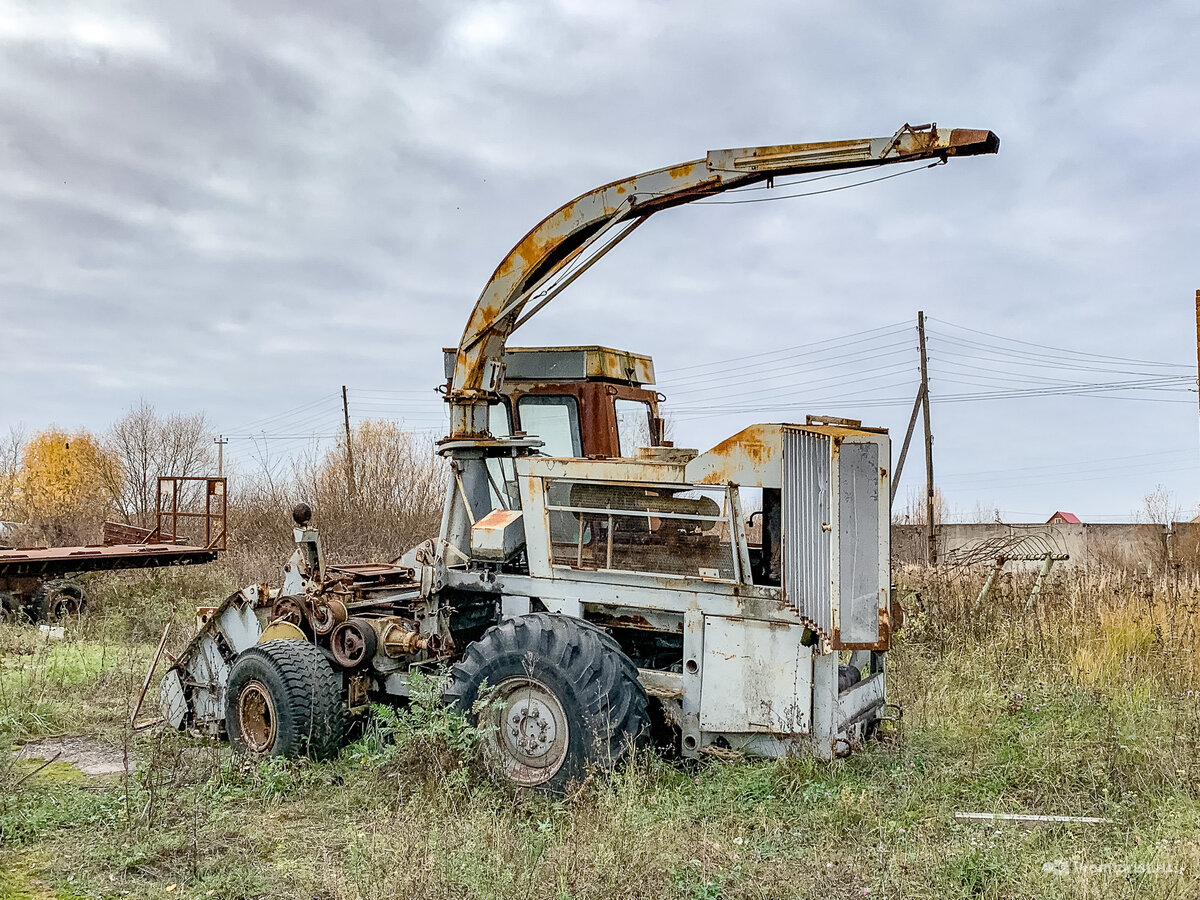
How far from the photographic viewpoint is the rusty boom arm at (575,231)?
22.8 feet

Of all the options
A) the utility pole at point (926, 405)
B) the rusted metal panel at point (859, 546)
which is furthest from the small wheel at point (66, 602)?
the utility pole at point (926, 405)

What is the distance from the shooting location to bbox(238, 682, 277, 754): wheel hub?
22.3ft

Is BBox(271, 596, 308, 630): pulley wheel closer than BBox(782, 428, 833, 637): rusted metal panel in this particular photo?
No

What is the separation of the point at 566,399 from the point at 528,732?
2.86 m

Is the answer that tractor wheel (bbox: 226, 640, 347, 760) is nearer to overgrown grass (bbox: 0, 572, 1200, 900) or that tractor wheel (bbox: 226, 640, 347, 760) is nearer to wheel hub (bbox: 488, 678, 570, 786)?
overgrown grass (bbox: 0, 572, 1200, 900)

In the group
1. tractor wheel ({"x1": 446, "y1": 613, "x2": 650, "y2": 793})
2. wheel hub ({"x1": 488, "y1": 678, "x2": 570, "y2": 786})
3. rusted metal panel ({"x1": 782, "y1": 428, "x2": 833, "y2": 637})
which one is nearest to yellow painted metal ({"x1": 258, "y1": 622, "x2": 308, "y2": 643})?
tractor wheel ({"x1": 446, "y1": 613, "x2": 650, "y2": 793})

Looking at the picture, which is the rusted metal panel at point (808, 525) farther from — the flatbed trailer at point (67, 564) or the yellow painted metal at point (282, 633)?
the flatbed trailer at point (67, 564)

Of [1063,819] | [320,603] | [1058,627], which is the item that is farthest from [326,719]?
[1058,627]

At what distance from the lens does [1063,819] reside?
532 cm

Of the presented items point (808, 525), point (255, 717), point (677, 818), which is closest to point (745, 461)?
point (808, 525)

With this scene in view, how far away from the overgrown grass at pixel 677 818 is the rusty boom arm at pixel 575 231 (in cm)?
259

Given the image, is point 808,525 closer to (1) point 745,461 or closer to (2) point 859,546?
(2) point 859,546

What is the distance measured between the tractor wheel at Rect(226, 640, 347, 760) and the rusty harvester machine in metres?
0.02

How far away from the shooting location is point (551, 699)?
18.9 feet
